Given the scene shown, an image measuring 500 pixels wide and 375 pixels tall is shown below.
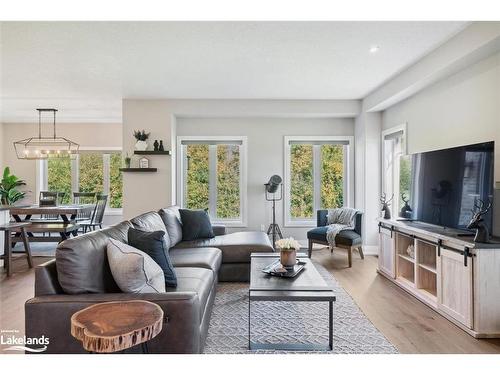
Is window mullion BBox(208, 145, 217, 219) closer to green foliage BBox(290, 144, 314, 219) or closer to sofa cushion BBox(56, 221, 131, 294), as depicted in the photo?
green foliage BBox(290, 144, 314, 219)

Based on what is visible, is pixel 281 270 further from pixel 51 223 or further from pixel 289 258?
pixel 51 223

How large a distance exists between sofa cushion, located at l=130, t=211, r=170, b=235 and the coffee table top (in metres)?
1.13

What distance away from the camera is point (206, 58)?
377 centimetres

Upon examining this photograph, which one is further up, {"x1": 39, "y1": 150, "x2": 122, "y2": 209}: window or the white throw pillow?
{"x1": 39, "y1": 150, "x2": 122, "y2": 209}: window

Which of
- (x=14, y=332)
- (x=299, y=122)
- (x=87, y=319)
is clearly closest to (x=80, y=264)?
(x=87, y=319)

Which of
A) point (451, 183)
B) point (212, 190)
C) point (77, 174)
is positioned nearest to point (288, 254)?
point (451, 183)

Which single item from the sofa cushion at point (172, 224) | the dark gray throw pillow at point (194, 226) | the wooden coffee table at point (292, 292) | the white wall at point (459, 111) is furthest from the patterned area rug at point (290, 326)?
the white wall at point (459, 111)

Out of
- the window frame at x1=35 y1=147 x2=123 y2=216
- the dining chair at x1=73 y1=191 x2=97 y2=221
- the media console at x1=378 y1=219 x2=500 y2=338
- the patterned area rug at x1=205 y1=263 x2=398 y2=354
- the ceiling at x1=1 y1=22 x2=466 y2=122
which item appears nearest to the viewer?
the patterned area rug at x1=205 y1=263 x2=398 y2=354

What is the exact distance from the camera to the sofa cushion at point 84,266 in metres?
1.88

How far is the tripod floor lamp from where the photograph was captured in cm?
586

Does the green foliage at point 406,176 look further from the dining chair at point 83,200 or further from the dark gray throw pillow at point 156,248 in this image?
the dining chair at point 83,200

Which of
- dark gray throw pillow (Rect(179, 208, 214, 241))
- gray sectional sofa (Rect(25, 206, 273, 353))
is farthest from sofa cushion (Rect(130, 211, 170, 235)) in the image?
gray sectional sofa (Rect(25, 206, 273, 353))

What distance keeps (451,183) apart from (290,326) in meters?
2.13
